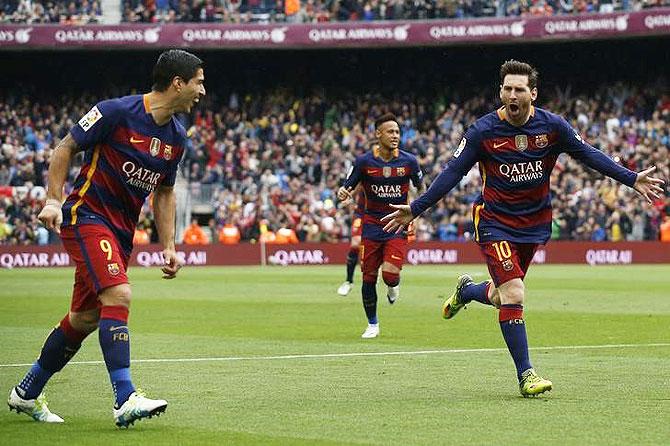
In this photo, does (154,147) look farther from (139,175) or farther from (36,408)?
(36,408)

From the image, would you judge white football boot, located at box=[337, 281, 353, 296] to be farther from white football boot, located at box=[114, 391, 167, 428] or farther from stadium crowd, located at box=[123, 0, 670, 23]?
stadium crowd, located at box=[123, 0, 670, 23]

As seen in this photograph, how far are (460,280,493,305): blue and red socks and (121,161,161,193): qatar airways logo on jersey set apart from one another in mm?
4311

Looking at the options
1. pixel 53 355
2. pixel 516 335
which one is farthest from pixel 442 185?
pixel 53 355

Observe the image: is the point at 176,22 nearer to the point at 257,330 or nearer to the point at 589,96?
the point at 589,96

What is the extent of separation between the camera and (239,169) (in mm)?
44656

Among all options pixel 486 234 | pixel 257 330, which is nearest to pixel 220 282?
pixel 257 330

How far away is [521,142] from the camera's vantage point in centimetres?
1052

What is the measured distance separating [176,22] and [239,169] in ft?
21.7

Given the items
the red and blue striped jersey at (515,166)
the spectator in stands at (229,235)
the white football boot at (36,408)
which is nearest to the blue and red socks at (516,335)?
the red and blue striped jersey at (515,166)

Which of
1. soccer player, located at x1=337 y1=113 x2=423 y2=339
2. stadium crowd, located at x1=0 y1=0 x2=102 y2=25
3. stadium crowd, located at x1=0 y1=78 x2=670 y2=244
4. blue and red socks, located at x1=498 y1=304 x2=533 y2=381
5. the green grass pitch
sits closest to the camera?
the green grass pitch

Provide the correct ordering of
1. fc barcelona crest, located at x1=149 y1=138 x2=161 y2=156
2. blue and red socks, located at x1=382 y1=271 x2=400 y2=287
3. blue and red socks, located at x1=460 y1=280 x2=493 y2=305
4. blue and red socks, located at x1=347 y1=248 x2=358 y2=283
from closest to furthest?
fc barcelona crest, located at x1=149 y1=138 x2=161 y2=156 < blue and red socks, located at x1=460 y1=280 x2=493 y2=305 < blue and red socks, located at x1=382 y1=271 x2=400 y2=287 < blue and red socks, located at x1=347 y1=248 x2=358 y2=283

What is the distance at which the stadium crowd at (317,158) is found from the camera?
132 feet

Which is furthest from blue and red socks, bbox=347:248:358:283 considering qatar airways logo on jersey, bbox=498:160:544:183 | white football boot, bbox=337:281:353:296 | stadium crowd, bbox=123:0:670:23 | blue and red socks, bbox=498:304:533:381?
stadium crowd, bbox=123:0:670:23

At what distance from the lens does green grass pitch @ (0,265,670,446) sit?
8203mm
